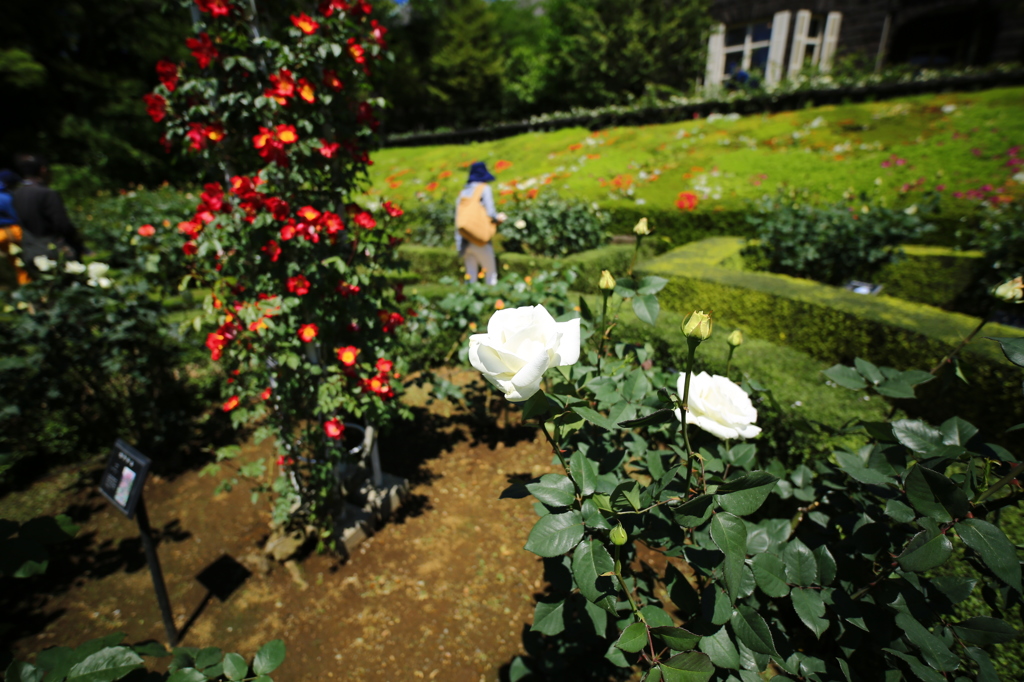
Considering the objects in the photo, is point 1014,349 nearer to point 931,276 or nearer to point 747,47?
point 931,276

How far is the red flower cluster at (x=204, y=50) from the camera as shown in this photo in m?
1.78

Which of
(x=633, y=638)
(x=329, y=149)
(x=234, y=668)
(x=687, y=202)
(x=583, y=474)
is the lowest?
(x=687, y=202)

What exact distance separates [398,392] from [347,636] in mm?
1161

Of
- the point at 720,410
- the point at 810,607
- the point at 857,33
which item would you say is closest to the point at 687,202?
the point at 720,410

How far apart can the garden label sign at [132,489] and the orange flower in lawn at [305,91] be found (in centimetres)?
→ 156

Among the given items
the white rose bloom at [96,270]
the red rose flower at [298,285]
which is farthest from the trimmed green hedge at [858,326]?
the white rose bloom at [96,270]

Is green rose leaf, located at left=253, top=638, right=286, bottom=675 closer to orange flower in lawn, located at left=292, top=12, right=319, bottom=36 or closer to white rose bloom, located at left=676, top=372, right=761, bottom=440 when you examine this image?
white rose bloom, located at left=676, top=372, right=761, bottom=440

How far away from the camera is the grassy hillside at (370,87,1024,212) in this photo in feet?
24.4

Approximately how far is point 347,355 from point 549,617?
150cm

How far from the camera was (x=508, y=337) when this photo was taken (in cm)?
81

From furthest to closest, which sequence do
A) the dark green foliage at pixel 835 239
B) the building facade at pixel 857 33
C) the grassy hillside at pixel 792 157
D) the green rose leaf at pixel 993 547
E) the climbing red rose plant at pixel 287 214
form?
the building facade at pixel 857 33 < the grassy hillside at pixel 792 157 < the dark green foliage at pixel 835 239 < the climbing red rose plant at pixel 287 214 < the green rose leaf at pixel 993 547

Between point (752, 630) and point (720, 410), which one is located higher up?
point (720, 410)

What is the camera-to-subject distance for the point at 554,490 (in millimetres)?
864

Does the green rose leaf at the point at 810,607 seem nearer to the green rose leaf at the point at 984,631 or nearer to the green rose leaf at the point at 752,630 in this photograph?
the green rose leaf at the point at 752,630
